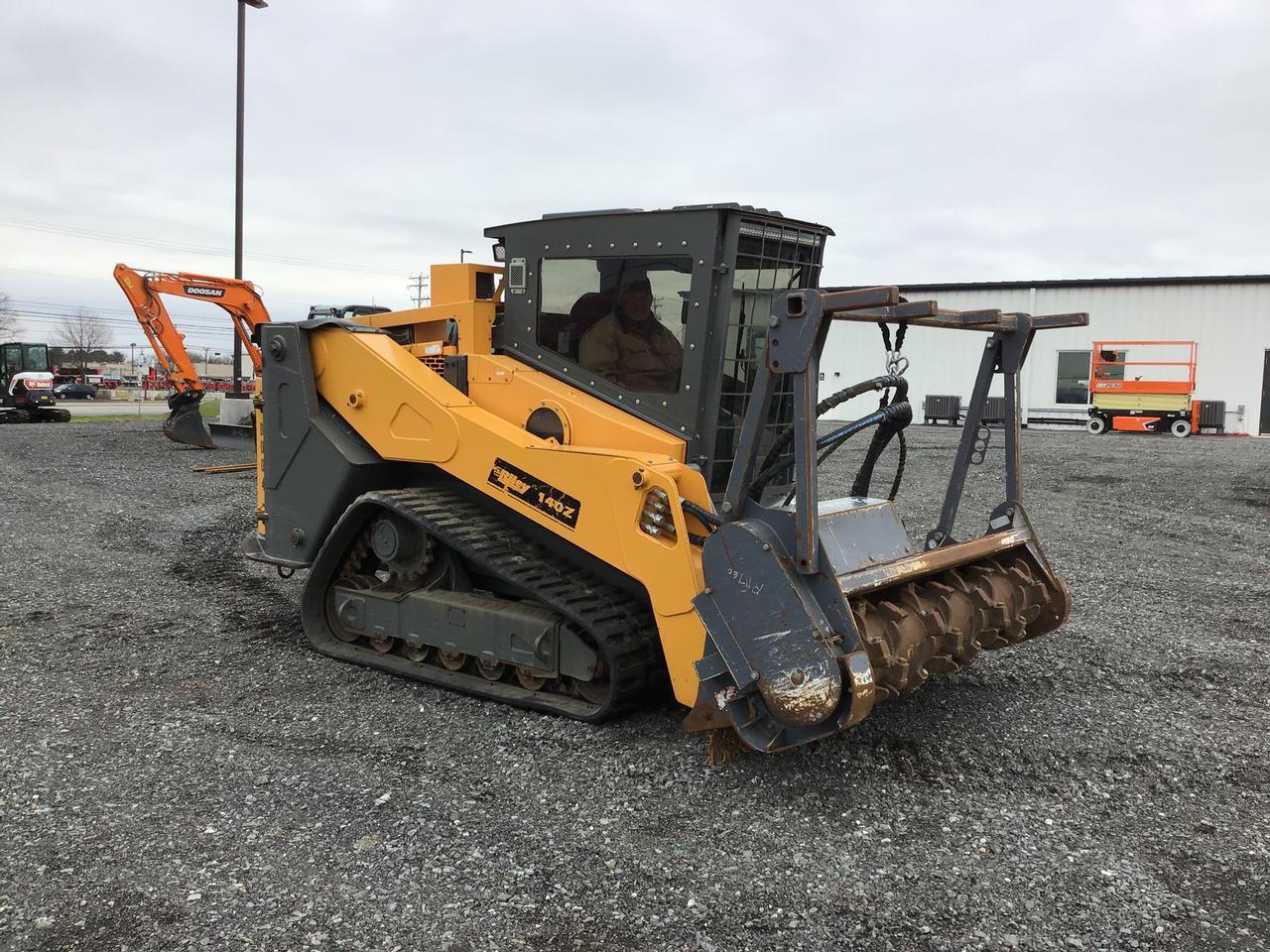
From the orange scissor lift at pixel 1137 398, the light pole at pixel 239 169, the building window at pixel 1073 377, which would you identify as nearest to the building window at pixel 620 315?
the light pole at pixel 239 169

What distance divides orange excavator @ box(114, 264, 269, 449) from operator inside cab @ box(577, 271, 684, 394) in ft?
45.1

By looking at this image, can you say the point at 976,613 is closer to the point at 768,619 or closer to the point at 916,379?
the point at 768,619

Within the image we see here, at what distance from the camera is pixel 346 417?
5.93 metres

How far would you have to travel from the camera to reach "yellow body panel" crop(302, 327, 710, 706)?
14.5 feet

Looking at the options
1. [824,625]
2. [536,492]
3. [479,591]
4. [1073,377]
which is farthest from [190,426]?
[1073,377]

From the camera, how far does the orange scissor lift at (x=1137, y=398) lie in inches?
1025

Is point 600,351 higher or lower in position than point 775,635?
higher

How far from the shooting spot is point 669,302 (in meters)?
5.01

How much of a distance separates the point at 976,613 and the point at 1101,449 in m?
17.3

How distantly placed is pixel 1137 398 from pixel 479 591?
25.9 metres

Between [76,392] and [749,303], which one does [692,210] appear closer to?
[749,303]

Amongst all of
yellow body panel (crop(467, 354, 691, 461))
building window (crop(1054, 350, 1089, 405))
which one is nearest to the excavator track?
yellow body panel (crop(467, 354, 691, 461))

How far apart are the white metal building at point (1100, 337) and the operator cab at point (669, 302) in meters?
25.8

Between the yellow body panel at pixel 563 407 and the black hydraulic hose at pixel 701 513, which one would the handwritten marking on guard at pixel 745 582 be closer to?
the black hydraulic hose at pixel 701 513
